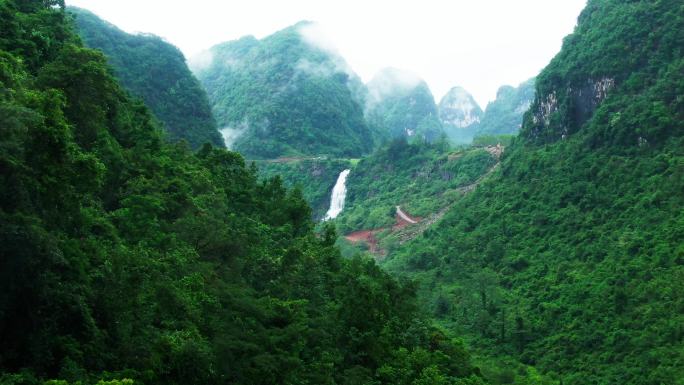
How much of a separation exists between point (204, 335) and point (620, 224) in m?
27.7

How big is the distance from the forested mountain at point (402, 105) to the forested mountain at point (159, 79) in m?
76.1

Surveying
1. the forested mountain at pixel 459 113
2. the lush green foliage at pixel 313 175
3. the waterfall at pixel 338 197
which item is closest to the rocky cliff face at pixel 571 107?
the waterfall at pixel 338 197

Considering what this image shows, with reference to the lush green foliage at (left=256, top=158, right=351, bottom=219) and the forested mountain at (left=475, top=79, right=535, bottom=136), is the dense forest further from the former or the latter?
the lush green foliage at (left=256, top=158, right=351, bottom=219)

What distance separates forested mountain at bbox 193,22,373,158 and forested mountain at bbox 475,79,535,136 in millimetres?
39467

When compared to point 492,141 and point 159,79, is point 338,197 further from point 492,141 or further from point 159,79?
point 159,79

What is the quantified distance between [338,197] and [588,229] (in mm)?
40553

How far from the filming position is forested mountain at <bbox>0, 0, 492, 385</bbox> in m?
9.65

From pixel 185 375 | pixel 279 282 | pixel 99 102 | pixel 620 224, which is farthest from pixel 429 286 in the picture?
pixel 185 375

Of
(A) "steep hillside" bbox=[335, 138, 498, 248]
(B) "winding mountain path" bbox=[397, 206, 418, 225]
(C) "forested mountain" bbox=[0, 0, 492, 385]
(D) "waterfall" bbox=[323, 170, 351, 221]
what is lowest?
(D) "waterfall" bbox=[323, 170, 351, 221]

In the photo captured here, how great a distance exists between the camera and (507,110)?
504ft

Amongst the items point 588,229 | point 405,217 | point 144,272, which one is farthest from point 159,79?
point 144,272

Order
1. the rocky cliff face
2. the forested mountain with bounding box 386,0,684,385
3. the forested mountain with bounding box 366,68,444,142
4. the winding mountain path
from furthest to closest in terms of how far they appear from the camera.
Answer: the forested mountain with bounding box 366,68,444,142 < the winding mountain path < the rocky cliff face < the forested mountain with bounding box 386,0,684,385

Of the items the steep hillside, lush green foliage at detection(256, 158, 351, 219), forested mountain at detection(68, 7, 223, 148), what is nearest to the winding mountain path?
the steep hillside

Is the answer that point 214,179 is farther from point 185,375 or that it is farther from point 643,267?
point 643,267
